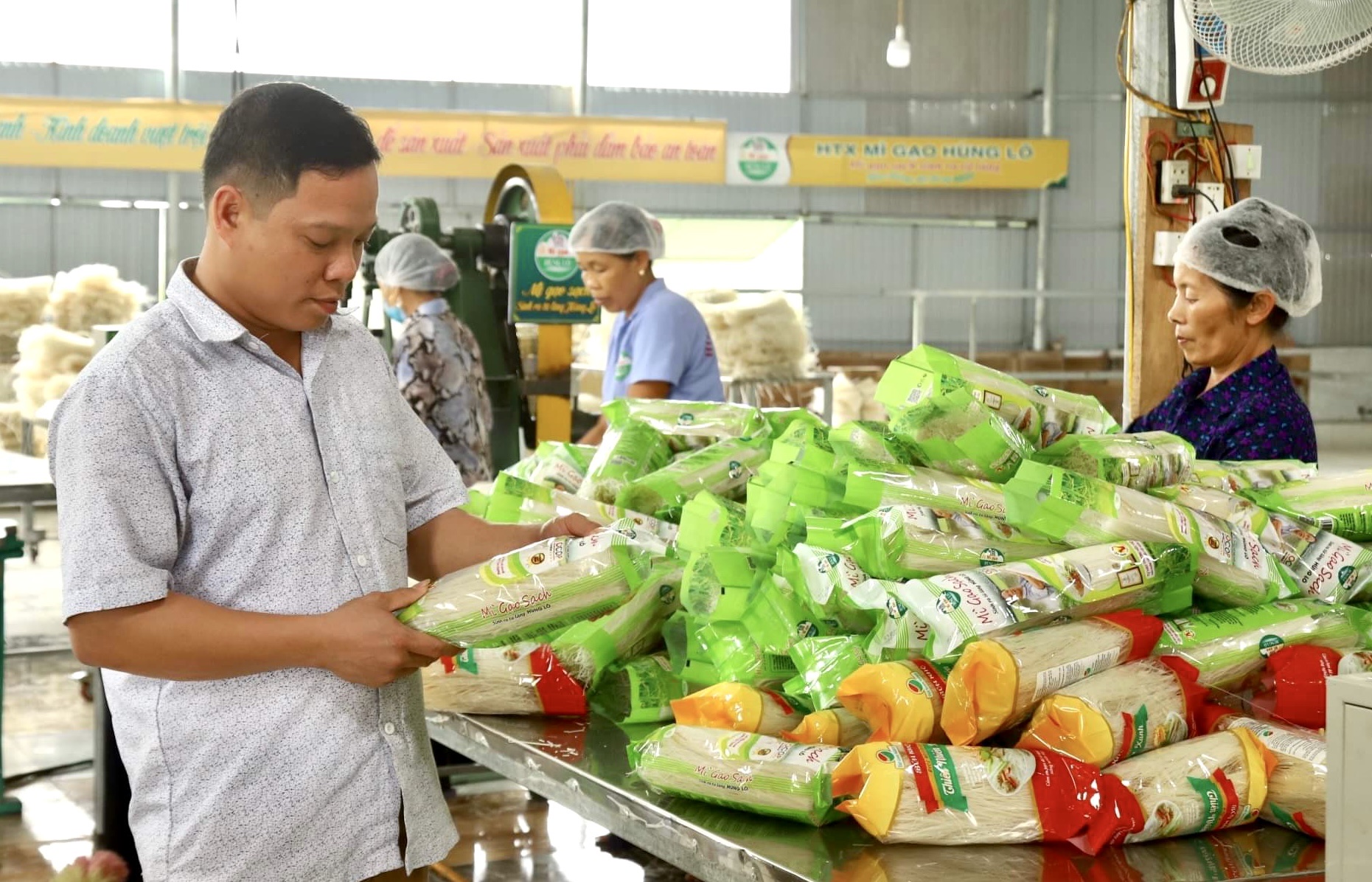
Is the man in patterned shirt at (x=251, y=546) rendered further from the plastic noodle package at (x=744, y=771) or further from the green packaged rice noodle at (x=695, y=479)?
the green packaged rice noodle at (x=695, y=479)

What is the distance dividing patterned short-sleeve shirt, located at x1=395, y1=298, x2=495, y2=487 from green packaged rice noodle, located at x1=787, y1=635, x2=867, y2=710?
2.99 m

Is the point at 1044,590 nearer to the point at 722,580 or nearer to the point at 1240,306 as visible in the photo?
→ the point at 722,580

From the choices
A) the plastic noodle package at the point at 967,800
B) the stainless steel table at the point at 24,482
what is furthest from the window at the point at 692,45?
the plastic noodle package at the point at 967,800

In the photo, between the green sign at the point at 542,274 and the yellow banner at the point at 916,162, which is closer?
the green sign at the point at 542,274

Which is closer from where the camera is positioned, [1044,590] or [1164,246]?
[1044,590]

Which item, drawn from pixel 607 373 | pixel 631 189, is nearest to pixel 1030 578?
pixel 607 373

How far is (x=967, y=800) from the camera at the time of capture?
1582mm

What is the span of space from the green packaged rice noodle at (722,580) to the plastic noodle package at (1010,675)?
40 centimetres

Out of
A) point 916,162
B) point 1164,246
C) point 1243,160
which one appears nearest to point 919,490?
point 1164,246

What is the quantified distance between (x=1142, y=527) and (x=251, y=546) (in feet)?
3.96

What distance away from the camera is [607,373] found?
4.64 m

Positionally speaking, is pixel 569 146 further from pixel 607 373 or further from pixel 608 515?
pixel 608 515

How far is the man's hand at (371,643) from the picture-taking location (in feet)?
4.79

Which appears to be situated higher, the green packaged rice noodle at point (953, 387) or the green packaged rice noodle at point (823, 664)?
the green packaged rice noodle at point (953, 387)
